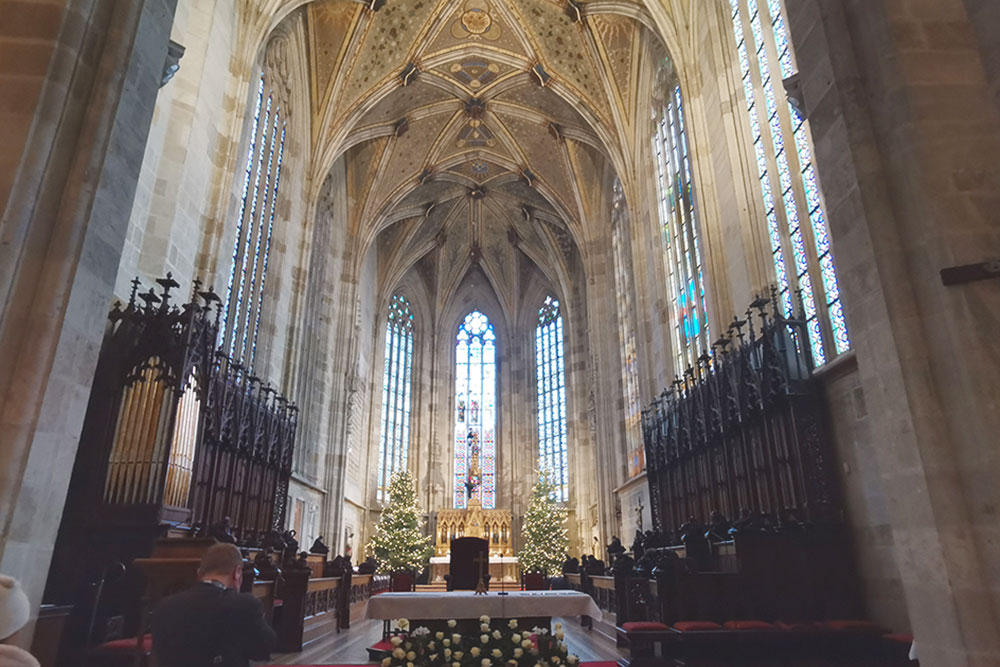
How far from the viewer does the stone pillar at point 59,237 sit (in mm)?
3785

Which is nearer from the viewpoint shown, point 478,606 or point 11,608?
point 11,608

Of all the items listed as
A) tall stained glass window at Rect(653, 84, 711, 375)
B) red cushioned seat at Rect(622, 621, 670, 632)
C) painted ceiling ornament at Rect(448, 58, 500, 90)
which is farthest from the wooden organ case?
painted ceiling ornament at Rect(448, 58, 500, 90)

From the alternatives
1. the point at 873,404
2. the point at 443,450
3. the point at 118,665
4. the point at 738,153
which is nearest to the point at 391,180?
the point at 443,450

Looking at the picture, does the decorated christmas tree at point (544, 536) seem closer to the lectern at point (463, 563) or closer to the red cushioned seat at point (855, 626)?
the lectern at point (463, 563)

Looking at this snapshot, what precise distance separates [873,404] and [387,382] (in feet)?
75.8

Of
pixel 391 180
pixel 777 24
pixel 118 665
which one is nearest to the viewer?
pixel 118 665

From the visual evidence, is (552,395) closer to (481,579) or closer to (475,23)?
(475,23)

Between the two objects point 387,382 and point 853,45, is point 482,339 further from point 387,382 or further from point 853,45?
point 853,45

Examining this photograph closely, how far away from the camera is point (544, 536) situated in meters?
20.9

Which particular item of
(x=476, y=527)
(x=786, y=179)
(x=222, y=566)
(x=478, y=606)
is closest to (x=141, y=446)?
(x=478, y=606)

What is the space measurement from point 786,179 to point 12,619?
32.1 ft

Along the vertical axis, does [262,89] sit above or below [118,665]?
above

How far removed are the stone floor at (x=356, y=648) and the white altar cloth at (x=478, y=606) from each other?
1512mm

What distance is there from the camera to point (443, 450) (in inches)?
1038
